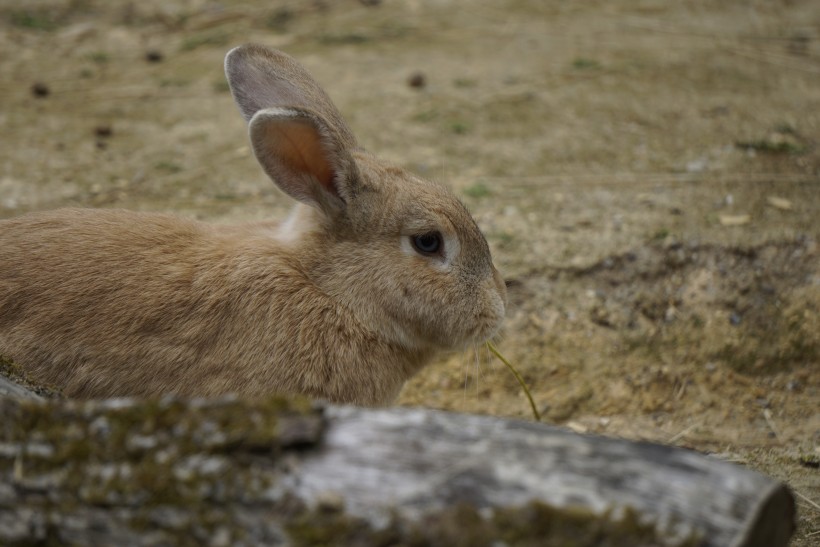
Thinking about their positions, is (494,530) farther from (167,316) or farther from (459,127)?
(459,127)

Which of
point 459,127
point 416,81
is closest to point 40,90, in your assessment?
point 416,81

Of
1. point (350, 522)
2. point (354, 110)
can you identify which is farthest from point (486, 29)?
point (350, 522)

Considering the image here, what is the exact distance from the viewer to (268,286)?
10.7ft

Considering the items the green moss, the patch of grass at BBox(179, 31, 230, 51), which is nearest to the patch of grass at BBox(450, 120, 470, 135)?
the patch of grass at BBox(179, 31, 230, 51)

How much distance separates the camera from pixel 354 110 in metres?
6.76

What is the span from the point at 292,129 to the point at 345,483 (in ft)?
6.00

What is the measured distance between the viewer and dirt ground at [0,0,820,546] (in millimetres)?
4367

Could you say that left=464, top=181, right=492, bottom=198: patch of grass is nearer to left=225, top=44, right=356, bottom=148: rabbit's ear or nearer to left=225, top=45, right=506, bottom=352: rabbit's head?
left=225, top=44, right=356, bottom=148: rabbit's ear

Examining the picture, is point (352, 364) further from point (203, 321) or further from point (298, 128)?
point (298, 128)

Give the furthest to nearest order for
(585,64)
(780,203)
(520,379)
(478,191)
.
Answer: (585,64) → (478,191) → (780,203) → (520,379)

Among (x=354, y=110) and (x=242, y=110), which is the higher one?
(x=242, y=110)

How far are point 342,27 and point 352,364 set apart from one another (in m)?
6.21

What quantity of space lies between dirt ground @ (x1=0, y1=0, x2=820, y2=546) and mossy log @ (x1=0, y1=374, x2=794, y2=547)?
1.70 m

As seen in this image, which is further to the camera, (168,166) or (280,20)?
(280,20)
